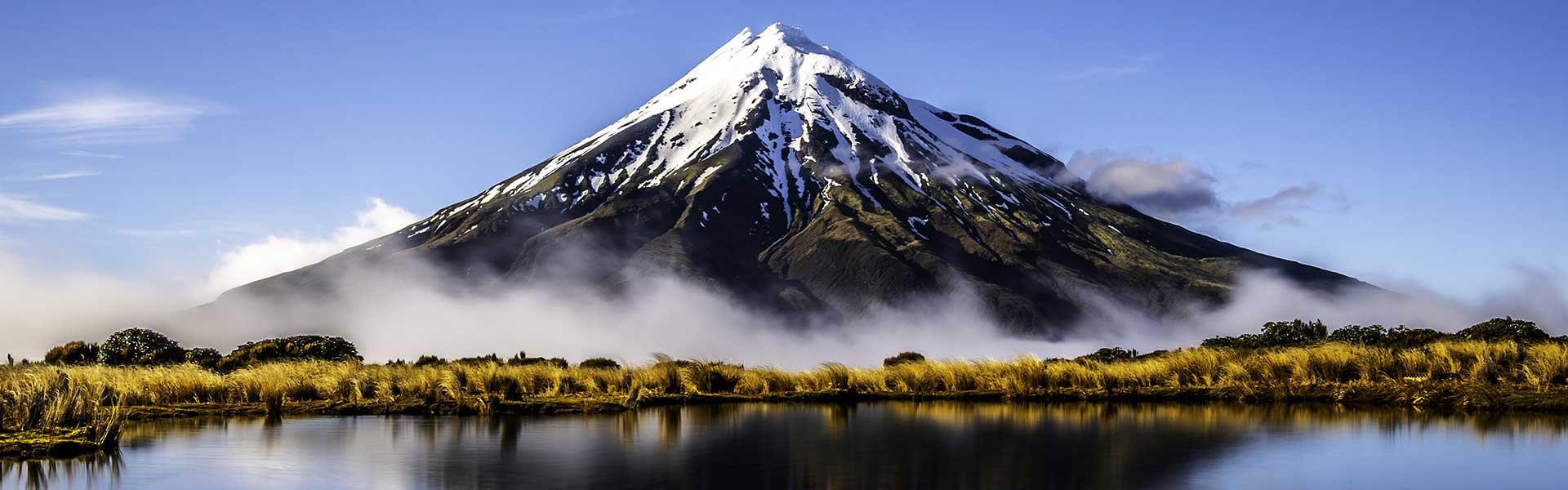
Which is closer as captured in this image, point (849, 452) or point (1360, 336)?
point (849, 452)

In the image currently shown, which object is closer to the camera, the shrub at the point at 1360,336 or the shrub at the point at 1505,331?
the shrub at the point at 1505,331

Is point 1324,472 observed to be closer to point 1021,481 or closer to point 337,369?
point 1021,481

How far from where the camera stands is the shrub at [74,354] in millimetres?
43312

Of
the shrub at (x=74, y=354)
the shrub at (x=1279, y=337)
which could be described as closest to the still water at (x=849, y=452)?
the shrub at (x=1279, y=337)

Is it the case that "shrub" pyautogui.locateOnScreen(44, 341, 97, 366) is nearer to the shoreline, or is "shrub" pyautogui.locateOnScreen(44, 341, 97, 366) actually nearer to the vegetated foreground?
the vegetated foreground

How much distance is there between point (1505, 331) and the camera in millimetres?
38156

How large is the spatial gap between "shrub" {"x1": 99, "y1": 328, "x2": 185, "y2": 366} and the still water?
57.1ft

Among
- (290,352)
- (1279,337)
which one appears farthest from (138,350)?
(1279,337)

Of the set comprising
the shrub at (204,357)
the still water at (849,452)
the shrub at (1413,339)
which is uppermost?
the shrub at (1413,339)

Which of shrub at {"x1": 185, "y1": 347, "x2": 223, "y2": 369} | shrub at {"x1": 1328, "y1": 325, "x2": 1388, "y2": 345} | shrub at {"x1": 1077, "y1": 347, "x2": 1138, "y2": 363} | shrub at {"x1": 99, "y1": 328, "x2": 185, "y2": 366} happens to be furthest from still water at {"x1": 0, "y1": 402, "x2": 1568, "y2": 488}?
shrub at {"x1": 99, "y1": 328, "x2": 185, "y2": 366}

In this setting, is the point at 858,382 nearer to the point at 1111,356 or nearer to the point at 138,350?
the point at 1111,356

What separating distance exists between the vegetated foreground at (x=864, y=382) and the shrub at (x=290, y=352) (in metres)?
7.28

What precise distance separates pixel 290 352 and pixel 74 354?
267 inches

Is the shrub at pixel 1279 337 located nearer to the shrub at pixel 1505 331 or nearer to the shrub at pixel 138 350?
the shrub at pixel 1505 331
